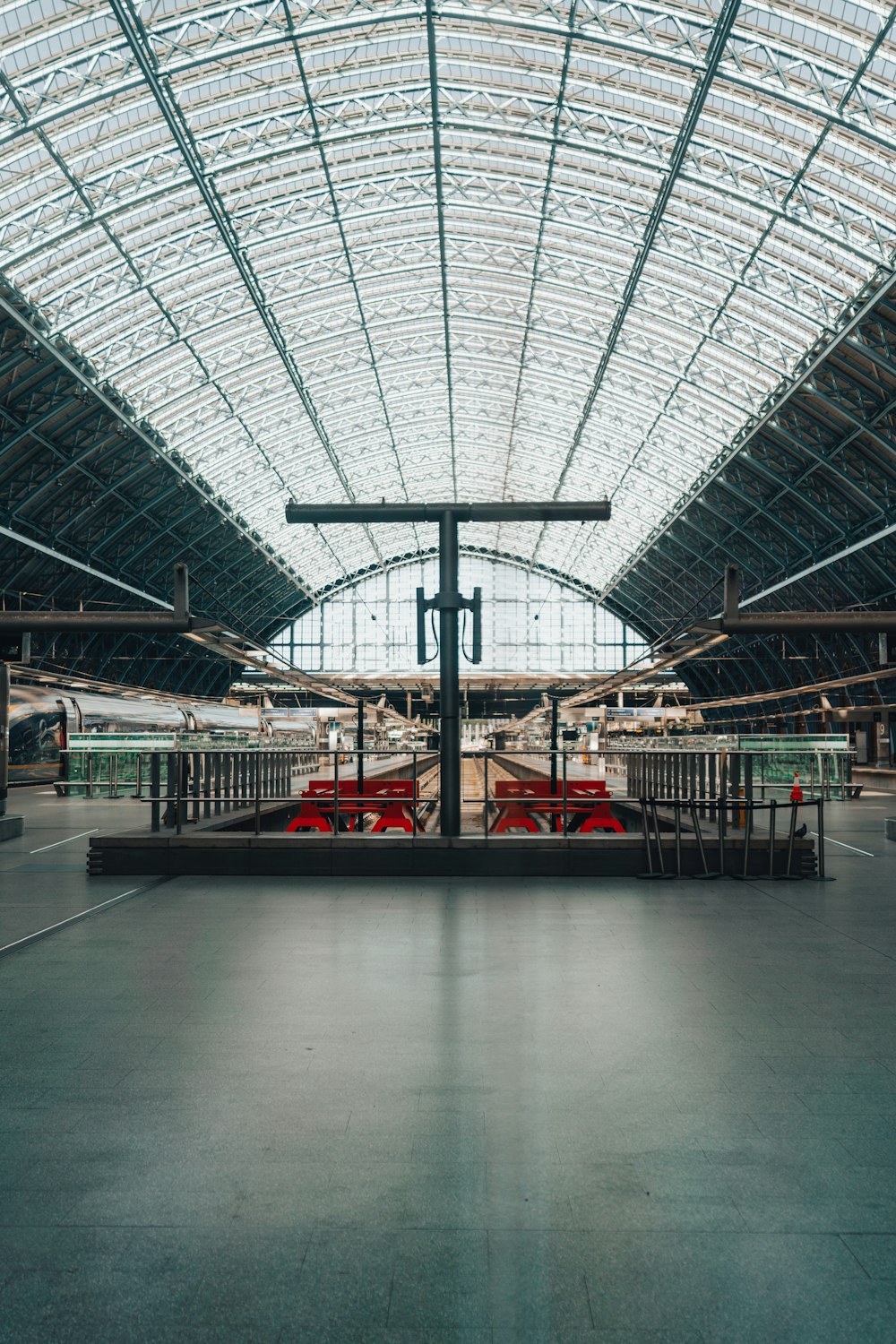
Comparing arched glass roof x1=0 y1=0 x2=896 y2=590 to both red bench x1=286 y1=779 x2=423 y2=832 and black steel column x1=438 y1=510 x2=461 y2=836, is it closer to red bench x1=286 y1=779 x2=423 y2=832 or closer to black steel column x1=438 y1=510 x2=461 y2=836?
black steel column x1=438 y1=510 x2=461 y2=836

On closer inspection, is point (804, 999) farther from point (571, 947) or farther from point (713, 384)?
point (713, 384)

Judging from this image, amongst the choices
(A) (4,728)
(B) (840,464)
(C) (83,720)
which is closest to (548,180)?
(B) (840,464)

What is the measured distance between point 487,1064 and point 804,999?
→ 2.62m

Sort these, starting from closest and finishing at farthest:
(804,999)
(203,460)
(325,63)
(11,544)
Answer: (804,999) < (325,63) < (11,544) < (203,460)

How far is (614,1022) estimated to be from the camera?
6516 millimetres

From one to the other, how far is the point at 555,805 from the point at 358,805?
333 centimetres

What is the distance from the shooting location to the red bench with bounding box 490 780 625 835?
1647 cm

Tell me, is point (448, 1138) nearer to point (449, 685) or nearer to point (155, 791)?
point (449, 685)

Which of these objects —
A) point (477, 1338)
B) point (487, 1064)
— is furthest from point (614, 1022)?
point (477, 1338)

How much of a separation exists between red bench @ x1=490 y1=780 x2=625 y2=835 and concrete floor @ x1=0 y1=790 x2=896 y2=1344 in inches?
284

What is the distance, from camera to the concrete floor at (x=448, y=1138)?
3404 millimetres

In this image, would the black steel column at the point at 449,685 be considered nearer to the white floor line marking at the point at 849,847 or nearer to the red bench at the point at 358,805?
the red bench at the point at 358,805

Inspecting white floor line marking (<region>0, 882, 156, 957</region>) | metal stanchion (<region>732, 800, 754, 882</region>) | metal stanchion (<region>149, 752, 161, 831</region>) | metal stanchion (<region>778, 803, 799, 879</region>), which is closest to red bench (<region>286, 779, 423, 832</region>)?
metal stanchion (<region>149, 752, 161, 831</region>)

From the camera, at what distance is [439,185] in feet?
115
